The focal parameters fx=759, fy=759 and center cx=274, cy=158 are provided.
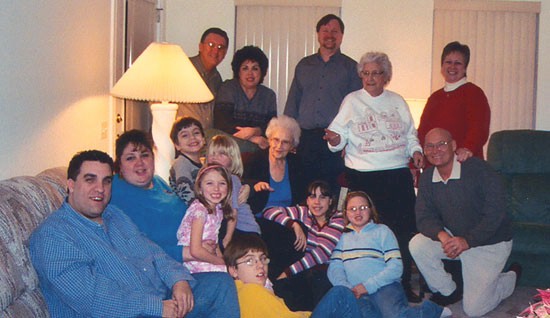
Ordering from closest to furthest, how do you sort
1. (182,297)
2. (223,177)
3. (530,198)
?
(182,297) → (223,177) → (530,198)

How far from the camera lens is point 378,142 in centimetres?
473

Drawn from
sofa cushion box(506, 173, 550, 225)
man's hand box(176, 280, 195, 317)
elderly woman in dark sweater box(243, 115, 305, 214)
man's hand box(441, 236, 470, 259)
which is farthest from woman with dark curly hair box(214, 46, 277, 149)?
man's hand box(176, 280, 195, 317)

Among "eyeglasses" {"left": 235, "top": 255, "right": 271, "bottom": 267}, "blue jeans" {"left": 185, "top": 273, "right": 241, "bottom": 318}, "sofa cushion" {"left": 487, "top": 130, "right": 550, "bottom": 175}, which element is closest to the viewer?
"blue jeans" {"left": 185, "top": 273, "right": 241, "bottom": 318}

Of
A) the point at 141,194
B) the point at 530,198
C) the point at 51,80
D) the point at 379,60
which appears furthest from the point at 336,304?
the point at 530,198

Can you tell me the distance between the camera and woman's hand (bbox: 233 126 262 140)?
515cm

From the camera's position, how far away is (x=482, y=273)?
469 centimetres

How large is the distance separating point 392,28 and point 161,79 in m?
2.92

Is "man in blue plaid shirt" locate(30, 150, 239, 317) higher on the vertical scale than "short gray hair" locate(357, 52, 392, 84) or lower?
lower

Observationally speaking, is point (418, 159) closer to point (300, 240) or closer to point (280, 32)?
point (300, 240)

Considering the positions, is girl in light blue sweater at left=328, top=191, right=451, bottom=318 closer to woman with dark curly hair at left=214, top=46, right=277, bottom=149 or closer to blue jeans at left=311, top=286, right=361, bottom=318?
blue jeans at left=311, top=286, right=361, bottom=318

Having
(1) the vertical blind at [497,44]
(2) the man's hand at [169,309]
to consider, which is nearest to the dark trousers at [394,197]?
(2) the man's hand at [169,309]

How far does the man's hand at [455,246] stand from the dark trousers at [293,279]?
846 mm

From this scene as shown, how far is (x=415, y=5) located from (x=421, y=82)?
0.70 metres

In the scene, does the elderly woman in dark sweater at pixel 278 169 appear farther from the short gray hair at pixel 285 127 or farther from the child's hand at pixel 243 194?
the child's hand at pixel 243 194
